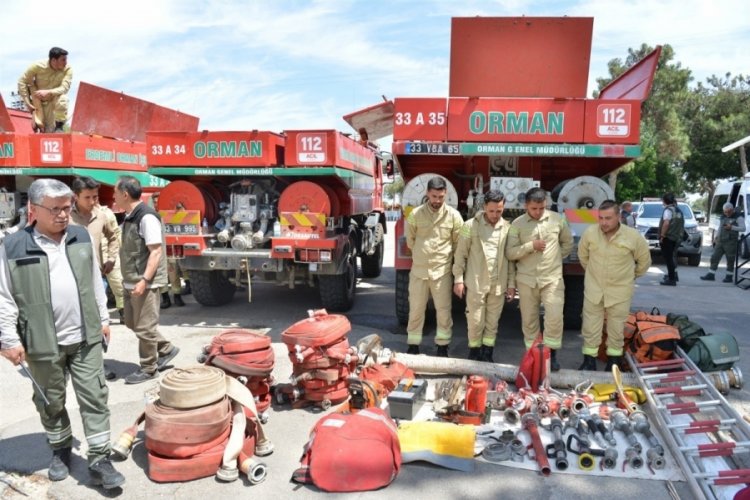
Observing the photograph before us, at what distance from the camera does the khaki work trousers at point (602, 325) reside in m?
4.76

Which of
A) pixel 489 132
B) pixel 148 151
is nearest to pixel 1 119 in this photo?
pixel 148 151

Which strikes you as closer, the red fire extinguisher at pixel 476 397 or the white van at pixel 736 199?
the red fire extinguisher at pixel 476 397

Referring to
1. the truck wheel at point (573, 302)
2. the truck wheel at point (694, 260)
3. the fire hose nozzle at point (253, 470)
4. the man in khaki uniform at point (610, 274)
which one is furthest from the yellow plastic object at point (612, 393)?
the truck wheel at point (694, 260)

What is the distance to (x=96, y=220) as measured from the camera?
5.53 meters

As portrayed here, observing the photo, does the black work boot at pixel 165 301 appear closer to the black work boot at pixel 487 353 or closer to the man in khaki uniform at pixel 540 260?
the black work boot at pixel 487 353

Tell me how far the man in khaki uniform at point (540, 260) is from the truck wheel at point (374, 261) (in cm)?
526

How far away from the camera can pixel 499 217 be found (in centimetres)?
505

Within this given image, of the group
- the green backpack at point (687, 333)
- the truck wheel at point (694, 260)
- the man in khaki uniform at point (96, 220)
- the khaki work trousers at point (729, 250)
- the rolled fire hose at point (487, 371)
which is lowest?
the rolled fire hose at point (487, 371)

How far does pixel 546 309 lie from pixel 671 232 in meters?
6.66

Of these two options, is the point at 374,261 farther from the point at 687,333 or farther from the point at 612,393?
the point at 612,393

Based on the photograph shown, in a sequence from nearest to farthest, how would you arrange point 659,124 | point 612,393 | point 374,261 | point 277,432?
point 277,432 < point 612,393 < point 374,261 < point 659,124

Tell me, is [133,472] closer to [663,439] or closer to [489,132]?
[663,439]

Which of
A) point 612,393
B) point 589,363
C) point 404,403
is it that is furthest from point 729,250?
point 404,403

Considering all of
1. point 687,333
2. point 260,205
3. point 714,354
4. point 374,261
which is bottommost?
point 714,354
